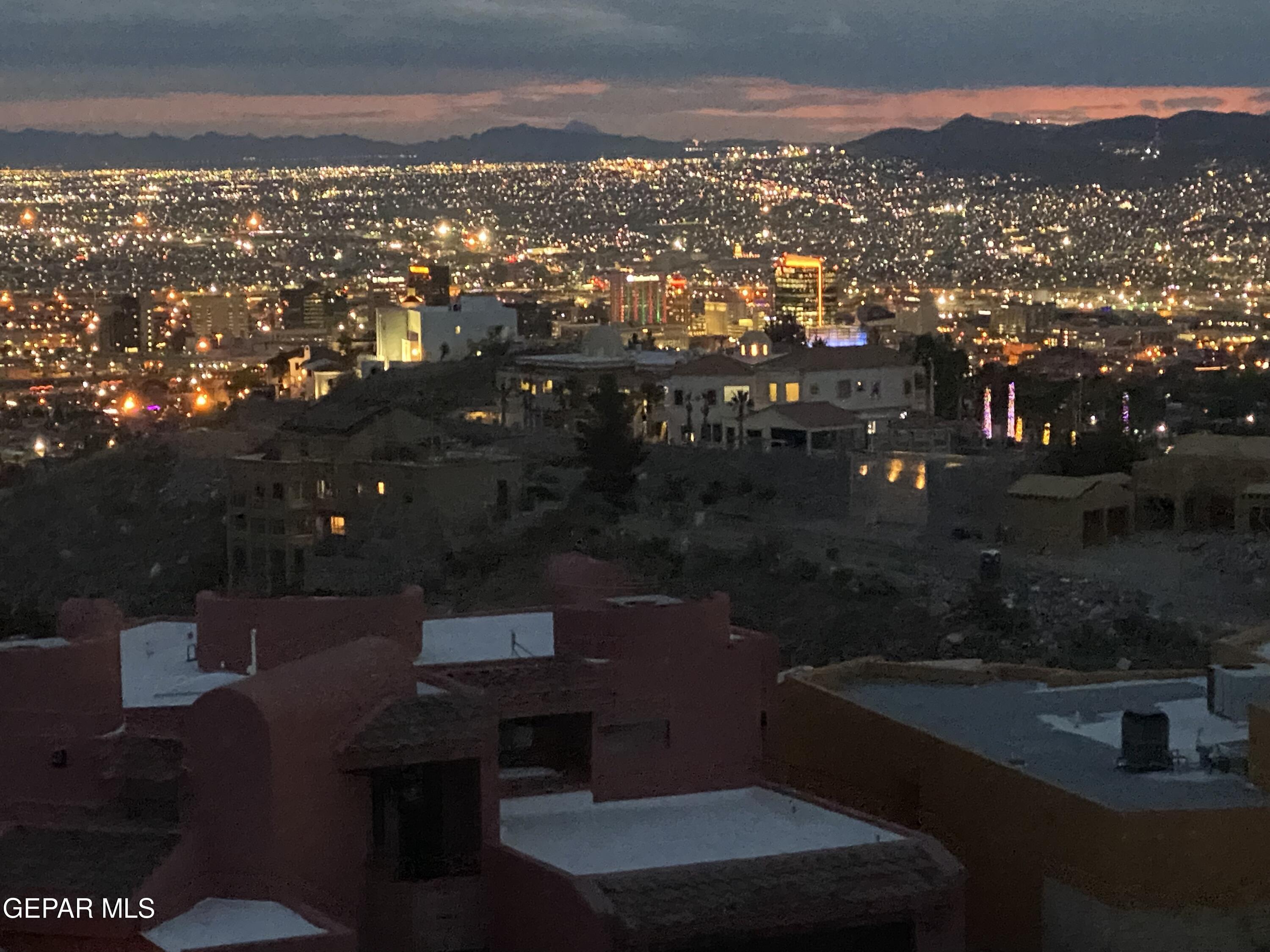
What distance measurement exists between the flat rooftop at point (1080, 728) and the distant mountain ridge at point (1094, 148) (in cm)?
12529

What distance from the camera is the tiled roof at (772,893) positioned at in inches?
333

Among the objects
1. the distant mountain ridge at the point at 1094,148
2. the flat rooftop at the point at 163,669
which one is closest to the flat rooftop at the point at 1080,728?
the flat rooftop at the point at 163,669

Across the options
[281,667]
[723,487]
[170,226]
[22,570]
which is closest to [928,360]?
[723,487]

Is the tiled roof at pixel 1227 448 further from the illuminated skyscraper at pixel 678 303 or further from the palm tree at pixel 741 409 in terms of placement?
the illuminated skyscraper at pixel 678 303

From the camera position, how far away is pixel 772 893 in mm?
8766

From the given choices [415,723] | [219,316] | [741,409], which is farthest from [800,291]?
[415,723]

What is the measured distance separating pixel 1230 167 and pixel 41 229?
80.5 m

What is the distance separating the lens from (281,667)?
29.1ft

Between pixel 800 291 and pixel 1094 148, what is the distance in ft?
229

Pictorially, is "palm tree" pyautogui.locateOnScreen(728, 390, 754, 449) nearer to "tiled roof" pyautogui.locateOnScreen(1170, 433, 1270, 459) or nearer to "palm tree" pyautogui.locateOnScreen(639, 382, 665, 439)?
"palm tree" pyautogui.locateOnScreen(639, 382, 665, 439)

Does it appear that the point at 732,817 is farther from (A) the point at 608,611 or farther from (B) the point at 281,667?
(B) the point at 281,667

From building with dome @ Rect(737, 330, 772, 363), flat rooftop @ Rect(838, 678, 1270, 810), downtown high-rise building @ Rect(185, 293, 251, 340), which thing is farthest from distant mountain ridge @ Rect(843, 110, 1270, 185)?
flat rooftop @ Rect(838, 678, 1270, 810)

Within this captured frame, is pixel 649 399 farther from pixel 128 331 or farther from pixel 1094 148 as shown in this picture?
pixel 1094 148

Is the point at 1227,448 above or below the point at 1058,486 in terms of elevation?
above
